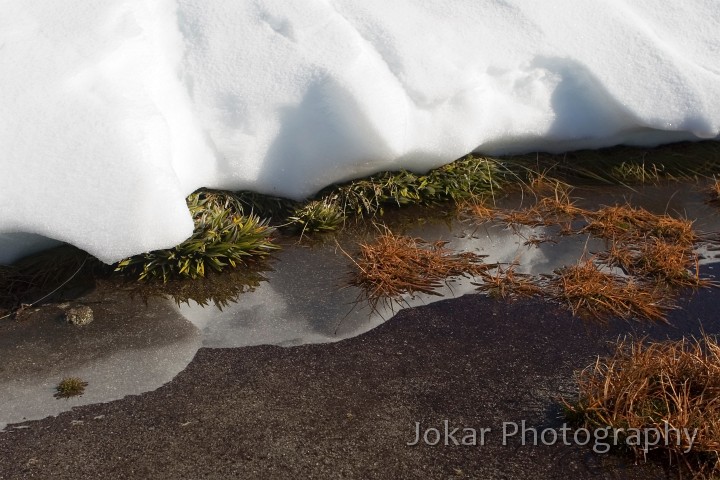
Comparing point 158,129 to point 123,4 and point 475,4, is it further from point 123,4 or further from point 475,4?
point 475,4

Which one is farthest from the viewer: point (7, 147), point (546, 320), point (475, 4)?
point (475, 4)

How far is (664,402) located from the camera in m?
2.86

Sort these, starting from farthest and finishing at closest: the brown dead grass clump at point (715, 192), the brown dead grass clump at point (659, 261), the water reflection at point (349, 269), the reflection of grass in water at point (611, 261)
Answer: the brown dead grass clump at point (715, 192) < the brown dead grass clump at point (659, 261) < the reflection of grass in water at point (611, 261) < the water reflection at point (349, 269)

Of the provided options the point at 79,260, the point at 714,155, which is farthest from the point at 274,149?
the point at 714,155

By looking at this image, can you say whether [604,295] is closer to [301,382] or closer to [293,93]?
[301,382]

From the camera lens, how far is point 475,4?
17.7 ft

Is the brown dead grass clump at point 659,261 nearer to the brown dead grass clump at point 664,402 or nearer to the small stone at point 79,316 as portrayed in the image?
the brown dead grass clump at point 664,402

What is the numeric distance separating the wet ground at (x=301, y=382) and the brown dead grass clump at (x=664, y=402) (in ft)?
0.40

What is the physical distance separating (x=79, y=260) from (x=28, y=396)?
3.60ft

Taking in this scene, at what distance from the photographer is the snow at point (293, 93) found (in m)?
3.77

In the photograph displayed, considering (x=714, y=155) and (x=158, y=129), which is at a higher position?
(x=158, y=129)

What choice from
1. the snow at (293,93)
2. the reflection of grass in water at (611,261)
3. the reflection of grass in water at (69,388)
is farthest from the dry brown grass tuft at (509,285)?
the reflection of grass in water at (69,388)

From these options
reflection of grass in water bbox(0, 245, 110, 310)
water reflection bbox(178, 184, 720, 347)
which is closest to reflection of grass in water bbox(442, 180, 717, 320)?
water reflection bbox(178, 184, 720, 347)

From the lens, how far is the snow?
3.77 metres
